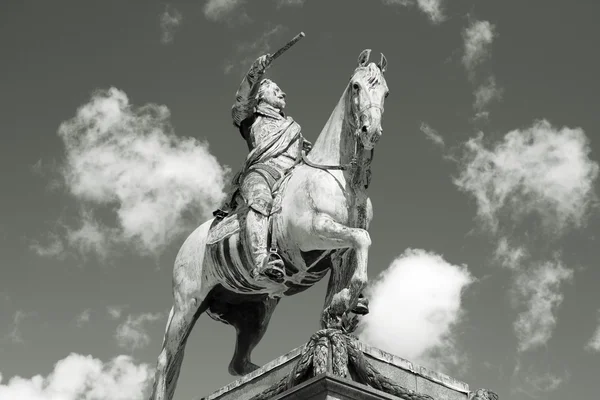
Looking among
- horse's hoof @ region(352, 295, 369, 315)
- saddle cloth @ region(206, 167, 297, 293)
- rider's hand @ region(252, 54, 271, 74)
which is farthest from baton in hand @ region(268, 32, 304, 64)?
horse's hoof @ region(352, 295, 369, 315)

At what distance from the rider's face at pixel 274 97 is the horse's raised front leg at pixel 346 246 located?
2.71 metres

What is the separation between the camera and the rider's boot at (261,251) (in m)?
9.77

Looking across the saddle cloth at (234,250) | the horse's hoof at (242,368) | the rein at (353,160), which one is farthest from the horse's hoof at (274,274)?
the horse's hoof at (242,368)

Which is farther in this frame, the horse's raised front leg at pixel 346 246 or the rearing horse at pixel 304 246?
the rearing horse at pixel 304 246

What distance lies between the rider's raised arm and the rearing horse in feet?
4.89

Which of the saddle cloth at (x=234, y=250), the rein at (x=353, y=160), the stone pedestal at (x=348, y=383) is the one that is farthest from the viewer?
the saddle cloth at (x=234, y=250)

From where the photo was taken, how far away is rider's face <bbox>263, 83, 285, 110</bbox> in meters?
11.7

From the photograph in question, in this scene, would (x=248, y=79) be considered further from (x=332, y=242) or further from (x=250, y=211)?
(x=332, y=242)

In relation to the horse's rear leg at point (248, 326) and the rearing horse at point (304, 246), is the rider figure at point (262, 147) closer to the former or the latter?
the rearing horse at point (304, 246)

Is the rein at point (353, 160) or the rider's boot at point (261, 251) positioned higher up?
the rein at point (353, 160)

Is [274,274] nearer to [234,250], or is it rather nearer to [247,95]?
[234,250]

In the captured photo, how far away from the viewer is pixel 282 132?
11141 millimetres

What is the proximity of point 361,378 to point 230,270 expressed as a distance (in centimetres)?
255

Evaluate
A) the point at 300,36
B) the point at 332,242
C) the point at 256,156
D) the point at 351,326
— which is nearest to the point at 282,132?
the point at 256,156
